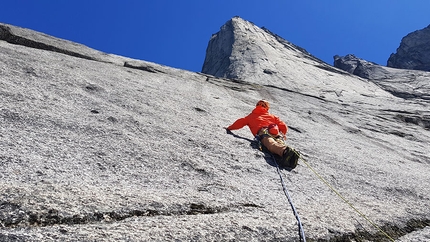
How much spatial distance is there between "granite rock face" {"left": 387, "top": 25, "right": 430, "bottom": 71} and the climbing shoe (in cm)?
5958

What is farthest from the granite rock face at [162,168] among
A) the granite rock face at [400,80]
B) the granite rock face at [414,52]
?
the granite rock face at [414,52]

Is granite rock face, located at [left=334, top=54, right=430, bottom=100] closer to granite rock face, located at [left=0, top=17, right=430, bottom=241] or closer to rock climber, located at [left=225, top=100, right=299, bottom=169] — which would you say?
granite rock face, located at [left=0, top=17, right=430, bottom=241]

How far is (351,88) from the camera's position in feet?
83.3

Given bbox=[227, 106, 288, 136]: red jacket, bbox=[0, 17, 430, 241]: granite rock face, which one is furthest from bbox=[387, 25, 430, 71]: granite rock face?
Answer: bbox=[227, 106, 288, 136]: red jacket

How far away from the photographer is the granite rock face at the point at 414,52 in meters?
57.4

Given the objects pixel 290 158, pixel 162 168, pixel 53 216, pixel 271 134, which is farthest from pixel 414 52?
pixel 53 216

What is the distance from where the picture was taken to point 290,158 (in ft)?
20.2

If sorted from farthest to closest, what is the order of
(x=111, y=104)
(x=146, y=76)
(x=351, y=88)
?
(x=351, y=88)
(x=146, y=76)
(x=111, y=104)

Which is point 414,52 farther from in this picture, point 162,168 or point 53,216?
point 53,216

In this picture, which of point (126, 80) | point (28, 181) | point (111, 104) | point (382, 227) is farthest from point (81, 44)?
point (382, 227)

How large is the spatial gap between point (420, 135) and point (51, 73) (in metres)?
14.3

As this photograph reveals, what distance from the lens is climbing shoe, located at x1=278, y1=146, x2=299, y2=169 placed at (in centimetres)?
614

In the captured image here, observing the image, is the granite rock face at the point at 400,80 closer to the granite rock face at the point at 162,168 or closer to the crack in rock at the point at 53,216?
the granite rock face at the point at 162,168

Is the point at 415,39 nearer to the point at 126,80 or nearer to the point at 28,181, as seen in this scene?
the point at 126,80
